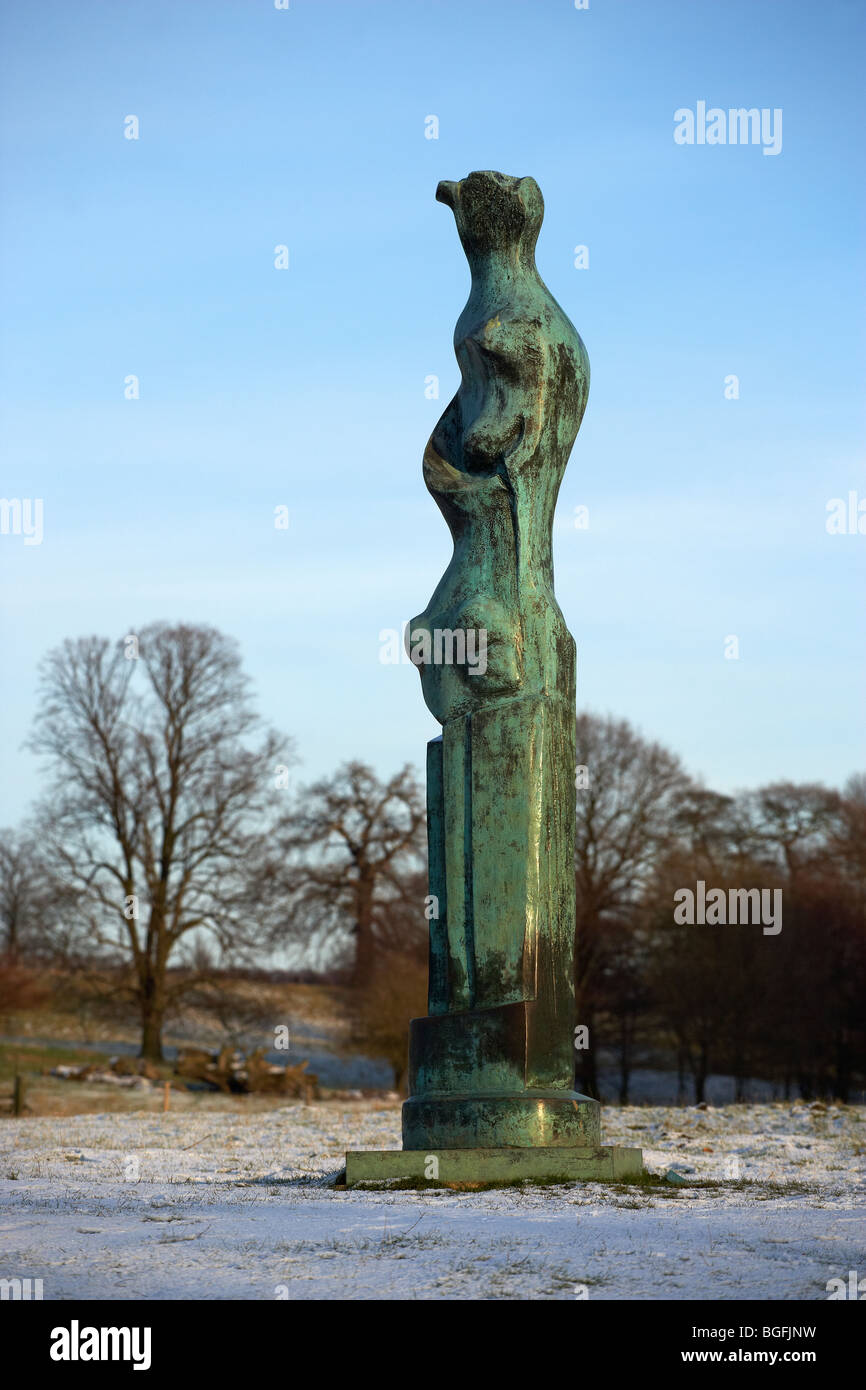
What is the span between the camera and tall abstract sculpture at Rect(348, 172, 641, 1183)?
8297 mm

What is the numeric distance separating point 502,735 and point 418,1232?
3.34 metres

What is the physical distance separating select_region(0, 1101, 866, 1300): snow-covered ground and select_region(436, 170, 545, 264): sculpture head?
18.6 ft

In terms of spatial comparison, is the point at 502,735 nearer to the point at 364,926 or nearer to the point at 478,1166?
the point at 478,1166

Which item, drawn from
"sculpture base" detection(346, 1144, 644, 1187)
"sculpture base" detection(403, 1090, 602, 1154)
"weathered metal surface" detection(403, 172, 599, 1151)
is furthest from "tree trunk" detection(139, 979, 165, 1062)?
"sculpture base" detection(346, 1144, 644, 1187)

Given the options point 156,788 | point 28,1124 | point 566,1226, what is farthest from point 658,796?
point 566,1226

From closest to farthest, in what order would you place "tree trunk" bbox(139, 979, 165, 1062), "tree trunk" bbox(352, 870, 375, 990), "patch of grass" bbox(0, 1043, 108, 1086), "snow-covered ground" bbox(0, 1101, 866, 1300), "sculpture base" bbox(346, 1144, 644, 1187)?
"snow-covered ground" bbox(0, 1101, 866, 1300) < "sculpture base" bbox(346, 1144, 644, 1187) < "patch of grass" bbox(0, 1043, 108, 1086) < "tree trunk" bbox(139, 979, 165, 1062) < "tree trunk" bbox(352, 870, 375, 990)

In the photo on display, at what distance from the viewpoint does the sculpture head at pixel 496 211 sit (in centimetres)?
927

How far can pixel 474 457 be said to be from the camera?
896cm

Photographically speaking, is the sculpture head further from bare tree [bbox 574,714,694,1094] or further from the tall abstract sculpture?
bare tree [bbox 574,714,694,1094]

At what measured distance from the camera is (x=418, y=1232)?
→ 6047 mm

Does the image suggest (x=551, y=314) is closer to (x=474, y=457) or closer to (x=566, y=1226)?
(x=474, y=457)

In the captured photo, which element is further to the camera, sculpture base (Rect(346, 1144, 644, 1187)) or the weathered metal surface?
the weathered metal surface

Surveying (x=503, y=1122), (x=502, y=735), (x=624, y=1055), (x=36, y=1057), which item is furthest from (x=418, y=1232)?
(x=624, y=1055)
